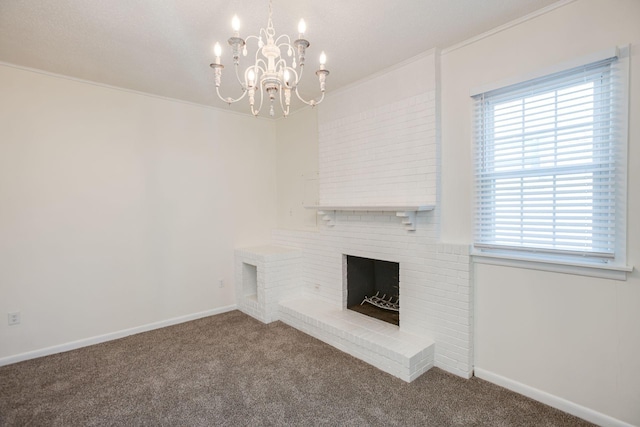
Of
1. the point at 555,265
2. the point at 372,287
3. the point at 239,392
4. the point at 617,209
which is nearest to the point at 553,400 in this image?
the point at 555,265

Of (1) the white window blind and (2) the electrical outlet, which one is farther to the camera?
(2) the electrical outlet

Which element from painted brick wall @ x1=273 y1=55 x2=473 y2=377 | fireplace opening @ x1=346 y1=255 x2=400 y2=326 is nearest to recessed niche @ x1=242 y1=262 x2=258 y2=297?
painted brick wall @ x1=273 y1=55 x2=473 y2=377

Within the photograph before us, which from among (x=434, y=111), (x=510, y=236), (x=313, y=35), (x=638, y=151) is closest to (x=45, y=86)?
(x=313, y=35)

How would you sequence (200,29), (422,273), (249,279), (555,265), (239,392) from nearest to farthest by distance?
(555,265), (200,29), (239,392), (422,273), (249,279)

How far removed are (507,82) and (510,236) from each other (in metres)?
1.12

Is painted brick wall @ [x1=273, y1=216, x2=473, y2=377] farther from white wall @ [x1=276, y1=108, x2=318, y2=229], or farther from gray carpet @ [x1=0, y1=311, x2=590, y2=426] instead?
white wall @ [x1=276, y1=108, x2=318, y2=229]

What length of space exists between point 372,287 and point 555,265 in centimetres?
Answer: 211

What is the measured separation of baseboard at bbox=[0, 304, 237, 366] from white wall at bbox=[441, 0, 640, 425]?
3080 millimetres

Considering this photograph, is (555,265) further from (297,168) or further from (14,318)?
(14,318)

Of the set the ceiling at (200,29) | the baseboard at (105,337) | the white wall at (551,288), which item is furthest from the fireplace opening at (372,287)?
the ceiling at (200,29)

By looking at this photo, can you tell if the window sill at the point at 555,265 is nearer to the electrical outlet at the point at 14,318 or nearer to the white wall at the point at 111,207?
the white wall at the point at 111,207

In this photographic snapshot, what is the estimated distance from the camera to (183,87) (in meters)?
3.43

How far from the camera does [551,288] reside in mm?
2186

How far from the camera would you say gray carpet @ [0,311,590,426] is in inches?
83.6
